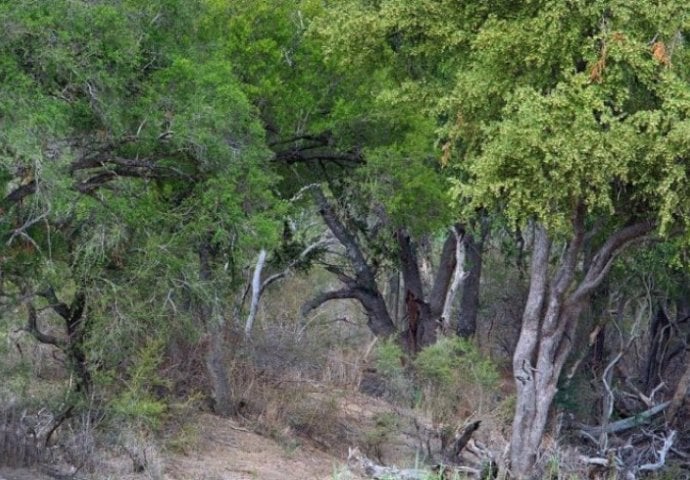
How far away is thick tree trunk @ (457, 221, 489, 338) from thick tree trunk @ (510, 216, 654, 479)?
314 inches

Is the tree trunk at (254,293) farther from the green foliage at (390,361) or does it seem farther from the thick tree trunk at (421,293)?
the thick tree trunk at (421,293)

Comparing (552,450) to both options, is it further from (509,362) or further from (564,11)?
(509,362)

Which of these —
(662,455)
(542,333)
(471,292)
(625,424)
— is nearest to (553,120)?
(542,333)

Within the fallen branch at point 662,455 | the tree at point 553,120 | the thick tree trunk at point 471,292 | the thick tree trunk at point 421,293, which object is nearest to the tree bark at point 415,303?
the thick tree trunk at point 421,293

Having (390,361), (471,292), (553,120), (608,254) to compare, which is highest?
(553,120)

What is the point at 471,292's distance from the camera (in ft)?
78.9

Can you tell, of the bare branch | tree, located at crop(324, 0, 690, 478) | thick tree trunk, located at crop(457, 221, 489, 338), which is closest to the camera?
tree, located at crop(324, 0, 690, 478)

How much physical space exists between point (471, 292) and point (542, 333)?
8.85 meters

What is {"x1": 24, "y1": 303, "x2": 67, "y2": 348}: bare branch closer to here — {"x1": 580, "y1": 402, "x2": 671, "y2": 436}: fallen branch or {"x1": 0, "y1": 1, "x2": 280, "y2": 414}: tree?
{"x1": 0, "y1": 1, "x2": 280, "y2": 414}: tree

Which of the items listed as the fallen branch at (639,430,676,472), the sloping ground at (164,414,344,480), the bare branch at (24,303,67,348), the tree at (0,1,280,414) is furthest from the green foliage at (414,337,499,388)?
the bare branch at (24,303,67,348)

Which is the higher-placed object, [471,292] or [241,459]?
[471,292]

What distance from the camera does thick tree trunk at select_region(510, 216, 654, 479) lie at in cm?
1484

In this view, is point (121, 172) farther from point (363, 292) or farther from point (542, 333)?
point (363, 292)

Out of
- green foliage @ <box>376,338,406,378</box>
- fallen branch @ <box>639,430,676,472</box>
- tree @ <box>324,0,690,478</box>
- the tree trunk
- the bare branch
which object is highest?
tree @ <box>324,0,690,478</box>
